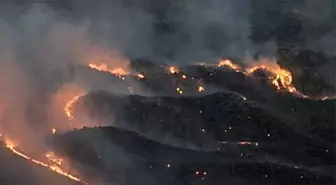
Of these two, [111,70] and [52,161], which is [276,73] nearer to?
[111,70]

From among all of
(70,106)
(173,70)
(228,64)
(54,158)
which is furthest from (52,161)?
(228,64)

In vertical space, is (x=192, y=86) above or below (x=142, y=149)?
above

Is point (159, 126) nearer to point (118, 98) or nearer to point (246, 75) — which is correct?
point (118, 98)

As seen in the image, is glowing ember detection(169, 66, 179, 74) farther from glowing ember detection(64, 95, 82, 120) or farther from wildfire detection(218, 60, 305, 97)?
glowing ember detection(64, 95, 82, 120)

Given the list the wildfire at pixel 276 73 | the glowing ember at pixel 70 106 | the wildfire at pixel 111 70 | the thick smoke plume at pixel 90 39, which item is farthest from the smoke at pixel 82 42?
the wildfire at pixel 276 73

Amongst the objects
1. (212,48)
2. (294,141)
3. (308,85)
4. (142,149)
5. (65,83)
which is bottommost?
(142,149)

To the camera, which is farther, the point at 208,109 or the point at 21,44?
the point at 21,44

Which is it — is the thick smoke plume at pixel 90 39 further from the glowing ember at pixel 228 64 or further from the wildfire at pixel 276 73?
the wildfire at pixel 276 73

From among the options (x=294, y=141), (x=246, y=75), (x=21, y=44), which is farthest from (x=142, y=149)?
(x=21, y=44)
